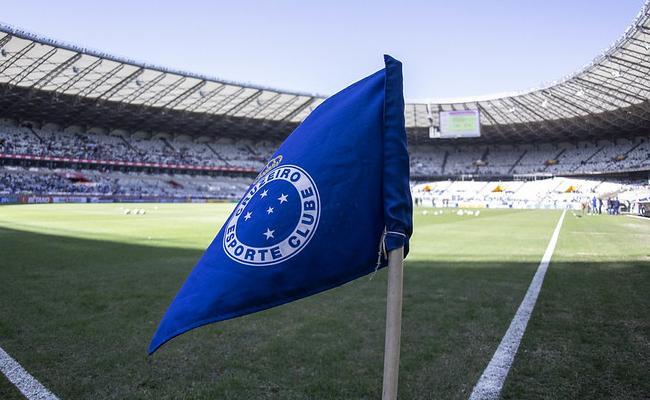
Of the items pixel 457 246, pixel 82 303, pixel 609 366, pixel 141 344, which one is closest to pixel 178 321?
pixel 141 344

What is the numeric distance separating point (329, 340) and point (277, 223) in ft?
9.94

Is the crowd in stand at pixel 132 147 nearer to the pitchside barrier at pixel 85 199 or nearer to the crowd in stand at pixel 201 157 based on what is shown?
the crowd in stand at pixel 201 157

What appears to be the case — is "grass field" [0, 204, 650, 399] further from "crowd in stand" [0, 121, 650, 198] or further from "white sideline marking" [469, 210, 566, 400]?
A: "crowd in stand" [0, 121, 650, 198]

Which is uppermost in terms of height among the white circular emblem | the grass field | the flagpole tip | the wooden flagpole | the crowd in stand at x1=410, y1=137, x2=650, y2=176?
the crowd in stand at x1=410, y1=137, x2=650, y2=176

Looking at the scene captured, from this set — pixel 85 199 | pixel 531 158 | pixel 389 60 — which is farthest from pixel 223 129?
pixel 389 60

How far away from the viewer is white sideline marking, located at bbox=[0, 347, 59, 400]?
313 centimetres

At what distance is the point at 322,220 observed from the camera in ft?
5.85

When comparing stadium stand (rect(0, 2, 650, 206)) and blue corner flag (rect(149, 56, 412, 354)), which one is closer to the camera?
blue corner flag (rect(149, 56, 412, 354))

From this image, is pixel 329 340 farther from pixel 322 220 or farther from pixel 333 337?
pixel 322 220

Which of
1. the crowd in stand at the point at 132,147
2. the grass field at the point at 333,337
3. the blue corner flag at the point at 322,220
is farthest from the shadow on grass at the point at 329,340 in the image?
the crowd in stand at the point at 132,147

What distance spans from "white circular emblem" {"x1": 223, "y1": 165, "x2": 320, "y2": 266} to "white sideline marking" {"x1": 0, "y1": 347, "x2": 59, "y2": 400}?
2.43m

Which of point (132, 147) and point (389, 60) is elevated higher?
point (132, 147)

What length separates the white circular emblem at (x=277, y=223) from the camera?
5.68 ft

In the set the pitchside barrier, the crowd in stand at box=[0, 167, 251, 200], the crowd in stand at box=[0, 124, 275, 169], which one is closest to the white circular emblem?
the pitchside barrier
